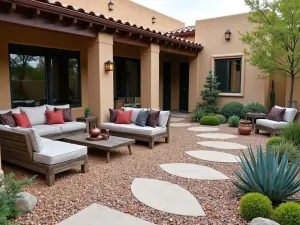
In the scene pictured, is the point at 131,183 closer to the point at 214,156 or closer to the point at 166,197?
the point at 166,197

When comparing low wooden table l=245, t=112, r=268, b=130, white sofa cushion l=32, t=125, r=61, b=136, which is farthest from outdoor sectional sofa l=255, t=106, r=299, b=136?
white sofa cushion l=32, t=125, r=61, b=136

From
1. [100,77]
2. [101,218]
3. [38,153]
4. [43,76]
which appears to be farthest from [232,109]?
[101,218]

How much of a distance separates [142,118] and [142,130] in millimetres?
460

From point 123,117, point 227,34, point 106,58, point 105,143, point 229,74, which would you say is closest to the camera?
point 105,143

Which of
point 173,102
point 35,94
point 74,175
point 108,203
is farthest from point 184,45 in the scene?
point 108,203

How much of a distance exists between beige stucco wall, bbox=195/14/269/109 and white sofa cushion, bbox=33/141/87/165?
28.9ft

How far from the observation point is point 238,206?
3.56 meters

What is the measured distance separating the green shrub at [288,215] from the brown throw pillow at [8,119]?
5708 millimetres

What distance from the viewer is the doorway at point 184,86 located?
14273 millimetres

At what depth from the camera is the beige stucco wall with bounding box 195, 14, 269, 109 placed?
36.9 ft

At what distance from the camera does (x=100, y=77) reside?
7812mm

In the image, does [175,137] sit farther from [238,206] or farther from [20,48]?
[20,48]

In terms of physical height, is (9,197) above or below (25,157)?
below

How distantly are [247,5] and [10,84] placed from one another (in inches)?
333
